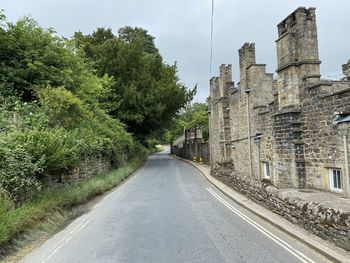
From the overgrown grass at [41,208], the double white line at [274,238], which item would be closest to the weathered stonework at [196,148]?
the overgrown grass at [41,208]

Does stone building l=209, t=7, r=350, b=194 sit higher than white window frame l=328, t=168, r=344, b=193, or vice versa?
stone building l=209, t=7, r=350, b=194

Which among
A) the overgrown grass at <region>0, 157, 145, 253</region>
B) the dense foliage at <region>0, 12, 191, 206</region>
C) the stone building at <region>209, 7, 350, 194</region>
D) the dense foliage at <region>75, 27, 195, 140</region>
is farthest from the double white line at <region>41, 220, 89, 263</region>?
the dense foliage at <region>75, 27, 195, 140</region>

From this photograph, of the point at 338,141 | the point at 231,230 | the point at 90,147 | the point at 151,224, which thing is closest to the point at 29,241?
the point at 151,224

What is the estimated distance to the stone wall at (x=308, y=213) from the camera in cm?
699

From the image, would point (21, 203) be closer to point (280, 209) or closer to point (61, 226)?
point (61, 226)

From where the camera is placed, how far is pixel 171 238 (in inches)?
325

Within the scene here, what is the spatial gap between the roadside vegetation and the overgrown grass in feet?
0.09

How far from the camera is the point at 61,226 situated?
9.96 m

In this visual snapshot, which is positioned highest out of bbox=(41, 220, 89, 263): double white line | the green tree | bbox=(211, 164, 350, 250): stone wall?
the green tree

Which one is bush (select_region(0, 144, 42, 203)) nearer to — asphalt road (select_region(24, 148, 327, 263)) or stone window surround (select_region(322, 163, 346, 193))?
asphalt road (select_region(24, 148, 327, 263))

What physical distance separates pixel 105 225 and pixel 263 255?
4788 millimetres

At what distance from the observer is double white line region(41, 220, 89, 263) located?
702 centimetres

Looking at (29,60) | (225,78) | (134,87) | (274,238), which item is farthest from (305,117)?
(134,87)

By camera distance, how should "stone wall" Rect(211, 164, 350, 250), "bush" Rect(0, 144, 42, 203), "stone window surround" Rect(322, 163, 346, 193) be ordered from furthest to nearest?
1. "stone window surround" Rect(322, 163, 346, 193)
2. "bush" Rect(0, 144, 42, 203)
3. "stone wall" Rect(211, 164, 350, 250)
